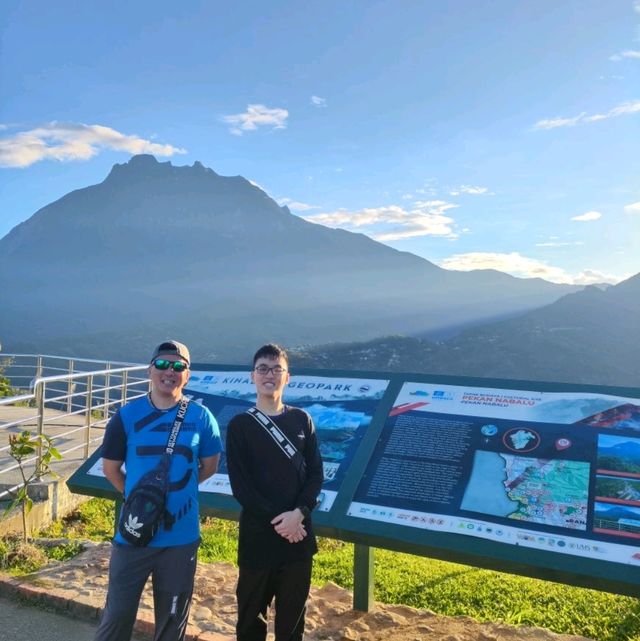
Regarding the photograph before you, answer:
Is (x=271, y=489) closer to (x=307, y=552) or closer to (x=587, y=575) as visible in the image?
(x=307, y=552)

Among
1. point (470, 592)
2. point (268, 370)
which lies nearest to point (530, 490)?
point (268, 370)

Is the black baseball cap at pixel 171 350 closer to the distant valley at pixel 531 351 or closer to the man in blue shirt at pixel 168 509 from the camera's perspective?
the man in blue shirt at pixel 168 509

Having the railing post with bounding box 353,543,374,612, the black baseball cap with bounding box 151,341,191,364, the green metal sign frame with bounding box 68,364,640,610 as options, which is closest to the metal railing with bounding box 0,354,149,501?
the green metal sign frame with bounding box 68,364,640,610

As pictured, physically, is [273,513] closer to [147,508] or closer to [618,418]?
[147,508]

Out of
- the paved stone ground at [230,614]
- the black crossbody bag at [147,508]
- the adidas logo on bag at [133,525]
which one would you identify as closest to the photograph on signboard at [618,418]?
the paved stone ground at [230,614]

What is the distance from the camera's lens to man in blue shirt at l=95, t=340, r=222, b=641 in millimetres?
2512

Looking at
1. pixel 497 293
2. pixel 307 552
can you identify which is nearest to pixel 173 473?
pixel 307 552

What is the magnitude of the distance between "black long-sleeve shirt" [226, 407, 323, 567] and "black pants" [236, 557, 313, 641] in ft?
0.19

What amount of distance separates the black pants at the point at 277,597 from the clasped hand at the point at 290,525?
15 centimetres

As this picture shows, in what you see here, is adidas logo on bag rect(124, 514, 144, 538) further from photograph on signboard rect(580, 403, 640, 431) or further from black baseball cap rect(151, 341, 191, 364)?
photograph on signboard rect(580, 403, 640, 431)

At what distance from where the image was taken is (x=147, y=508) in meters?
2.45

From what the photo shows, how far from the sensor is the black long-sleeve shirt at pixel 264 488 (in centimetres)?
255

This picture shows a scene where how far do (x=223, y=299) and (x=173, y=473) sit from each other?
522ft

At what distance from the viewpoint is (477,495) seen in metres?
3.26
